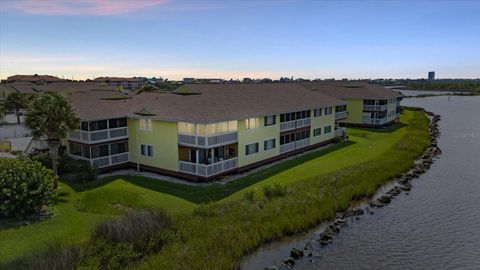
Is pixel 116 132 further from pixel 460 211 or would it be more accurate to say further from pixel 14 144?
pixel 460 211

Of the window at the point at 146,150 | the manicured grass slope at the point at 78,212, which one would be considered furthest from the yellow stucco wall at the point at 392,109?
the manicured grass slope at the point at 78,212

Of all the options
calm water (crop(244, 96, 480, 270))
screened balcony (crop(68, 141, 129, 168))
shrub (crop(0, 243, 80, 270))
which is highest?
screened balcony (crop(68, 141, 129, 168))


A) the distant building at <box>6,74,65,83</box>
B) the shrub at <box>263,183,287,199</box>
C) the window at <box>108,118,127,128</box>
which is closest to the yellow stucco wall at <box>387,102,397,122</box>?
the shrub at <box>263,183,287,199</box>

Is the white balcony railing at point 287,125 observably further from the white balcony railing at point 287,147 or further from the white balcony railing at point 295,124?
the white balcony railing at point 287,147

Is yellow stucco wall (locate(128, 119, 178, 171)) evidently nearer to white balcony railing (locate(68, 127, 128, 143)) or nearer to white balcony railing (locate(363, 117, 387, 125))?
white balcony railing (locate(68, 127, 128, 143))

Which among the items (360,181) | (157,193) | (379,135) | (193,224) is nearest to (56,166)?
(157,193)

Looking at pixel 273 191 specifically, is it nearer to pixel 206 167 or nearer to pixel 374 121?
pixel 206 167

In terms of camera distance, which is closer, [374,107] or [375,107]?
[375,107]

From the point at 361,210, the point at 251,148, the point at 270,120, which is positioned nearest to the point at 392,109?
the point at 270,120
